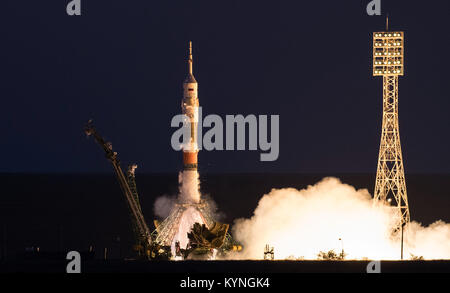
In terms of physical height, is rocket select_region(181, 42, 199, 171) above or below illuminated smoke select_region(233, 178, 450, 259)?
above

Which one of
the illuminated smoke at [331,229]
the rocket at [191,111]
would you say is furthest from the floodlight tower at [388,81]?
the rocket at [191,111]

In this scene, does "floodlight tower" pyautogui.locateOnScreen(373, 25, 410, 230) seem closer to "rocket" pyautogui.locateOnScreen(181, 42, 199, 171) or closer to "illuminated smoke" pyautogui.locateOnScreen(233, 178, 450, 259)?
"illuminated smoke" pyautogui.locateOnScreen(233, 178, 450, 259)

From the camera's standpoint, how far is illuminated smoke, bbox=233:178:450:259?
86.8m

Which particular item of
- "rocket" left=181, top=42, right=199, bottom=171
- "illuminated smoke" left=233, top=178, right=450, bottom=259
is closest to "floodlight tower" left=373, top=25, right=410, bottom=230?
"illuminated smoke" left=233, top=178, right=450, bottom=259

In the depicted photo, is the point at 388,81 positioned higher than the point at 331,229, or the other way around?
the point at 388,81

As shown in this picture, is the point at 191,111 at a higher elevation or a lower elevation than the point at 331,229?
higher

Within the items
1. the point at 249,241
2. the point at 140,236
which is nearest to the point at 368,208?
the point at 249,241

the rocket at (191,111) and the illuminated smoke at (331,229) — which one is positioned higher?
the rocket at (191,111)

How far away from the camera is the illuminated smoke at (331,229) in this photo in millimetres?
86750

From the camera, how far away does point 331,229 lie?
90.4m

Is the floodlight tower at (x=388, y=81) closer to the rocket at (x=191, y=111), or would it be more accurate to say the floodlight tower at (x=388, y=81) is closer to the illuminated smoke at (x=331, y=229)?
the illuminated smoke at (x=331, y=229)

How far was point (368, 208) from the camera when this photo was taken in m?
89.4

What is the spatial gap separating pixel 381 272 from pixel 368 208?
2889 centimetres
